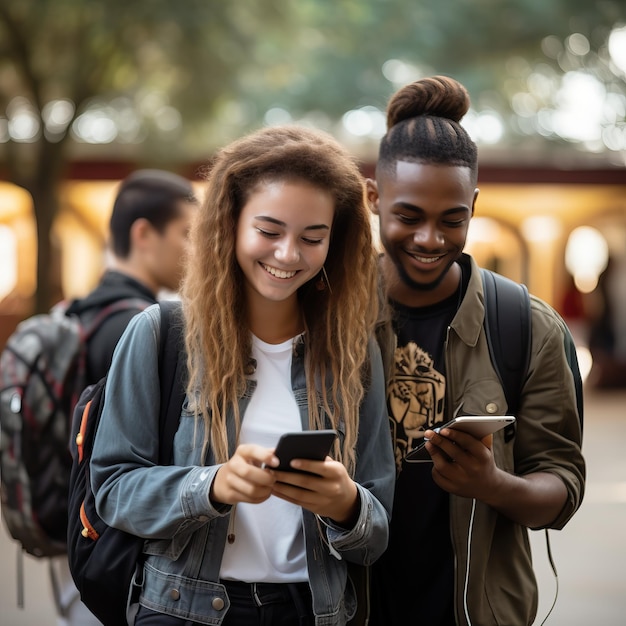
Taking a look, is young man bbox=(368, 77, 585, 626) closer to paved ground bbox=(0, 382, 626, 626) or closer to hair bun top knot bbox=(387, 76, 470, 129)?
hair bun top knot bbox=(387, 76, 470, 129)

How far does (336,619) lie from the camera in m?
2.12

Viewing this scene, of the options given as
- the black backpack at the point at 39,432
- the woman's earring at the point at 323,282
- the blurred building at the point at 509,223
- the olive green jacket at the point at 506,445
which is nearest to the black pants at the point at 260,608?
the olive green jacket at the point at 506,445

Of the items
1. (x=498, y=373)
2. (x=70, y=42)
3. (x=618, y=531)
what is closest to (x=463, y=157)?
(x=498, y=373)

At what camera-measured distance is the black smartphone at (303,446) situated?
1.78 m

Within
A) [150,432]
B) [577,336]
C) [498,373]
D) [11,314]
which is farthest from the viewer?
[577,336]

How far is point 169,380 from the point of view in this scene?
2.16 meters

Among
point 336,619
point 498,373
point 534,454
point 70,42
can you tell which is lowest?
point 336,619

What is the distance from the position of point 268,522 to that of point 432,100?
4.06 ft

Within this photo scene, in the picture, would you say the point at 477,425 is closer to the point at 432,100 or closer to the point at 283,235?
the point at 283,235

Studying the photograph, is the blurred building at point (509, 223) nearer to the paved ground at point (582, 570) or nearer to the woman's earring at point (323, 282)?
the paved ground at point (582, 570)

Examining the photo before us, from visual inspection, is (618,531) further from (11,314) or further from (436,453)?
(11,314)

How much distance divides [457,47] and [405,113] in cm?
1532

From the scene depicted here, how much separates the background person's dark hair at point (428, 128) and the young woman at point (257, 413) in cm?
23

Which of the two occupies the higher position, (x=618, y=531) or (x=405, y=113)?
(x=405, y=113)
